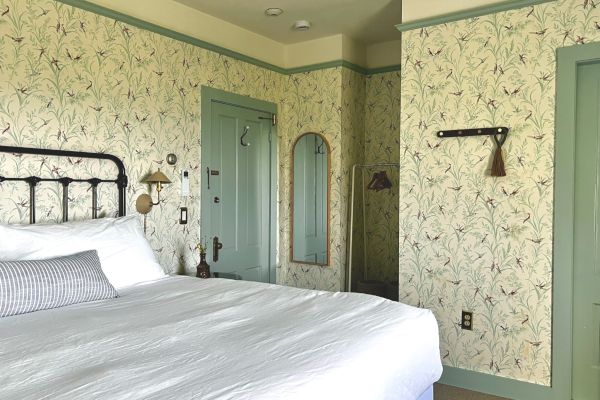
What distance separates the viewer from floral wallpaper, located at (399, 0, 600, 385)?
106 inches

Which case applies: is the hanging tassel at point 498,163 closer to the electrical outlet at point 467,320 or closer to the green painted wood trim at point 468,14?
the green painted wood trim at point 468,14

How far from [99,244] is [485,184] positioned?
229 cm

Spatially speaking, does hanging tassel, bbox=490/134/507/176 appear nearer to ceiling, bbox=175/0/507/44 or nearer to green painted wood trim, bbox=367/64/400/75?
ceiling, bbox=175/0/507/44

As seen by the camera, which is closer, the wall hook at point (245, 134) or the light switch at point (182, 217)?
the light switch at point (182, 217)

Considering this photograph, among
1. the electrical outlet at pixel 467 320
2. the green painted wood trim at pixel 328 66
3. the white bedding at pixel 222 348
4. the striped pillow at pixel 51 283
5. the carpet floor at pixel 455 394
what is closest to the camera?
the white bedding at pixel 222 348

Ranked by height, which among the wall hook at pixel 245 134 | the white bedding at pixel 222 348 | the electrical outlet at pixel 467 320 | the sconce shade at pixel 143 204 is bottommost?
the electrical outlet at pixel 467 320

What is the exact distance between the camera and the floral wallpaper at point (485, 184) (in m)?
2.70

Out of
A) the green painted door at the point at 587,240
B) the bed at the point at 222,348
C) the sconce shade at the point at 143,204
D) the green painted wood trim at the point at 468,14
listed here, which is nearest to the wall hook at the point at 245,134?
the sconce shade at the point at 143,204

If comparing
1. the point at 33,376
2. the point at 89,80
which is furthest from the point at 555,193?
the point at 89,80

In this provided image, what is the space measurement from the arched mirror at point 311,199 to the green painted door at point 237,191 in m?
0.28

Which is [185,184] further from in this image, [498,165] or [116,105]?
[498,165]

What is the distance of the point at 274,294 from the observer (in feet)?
7.48

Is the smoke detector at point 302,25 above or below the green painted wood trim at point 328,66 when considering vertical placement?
above

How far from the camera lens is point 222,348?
146 cm
